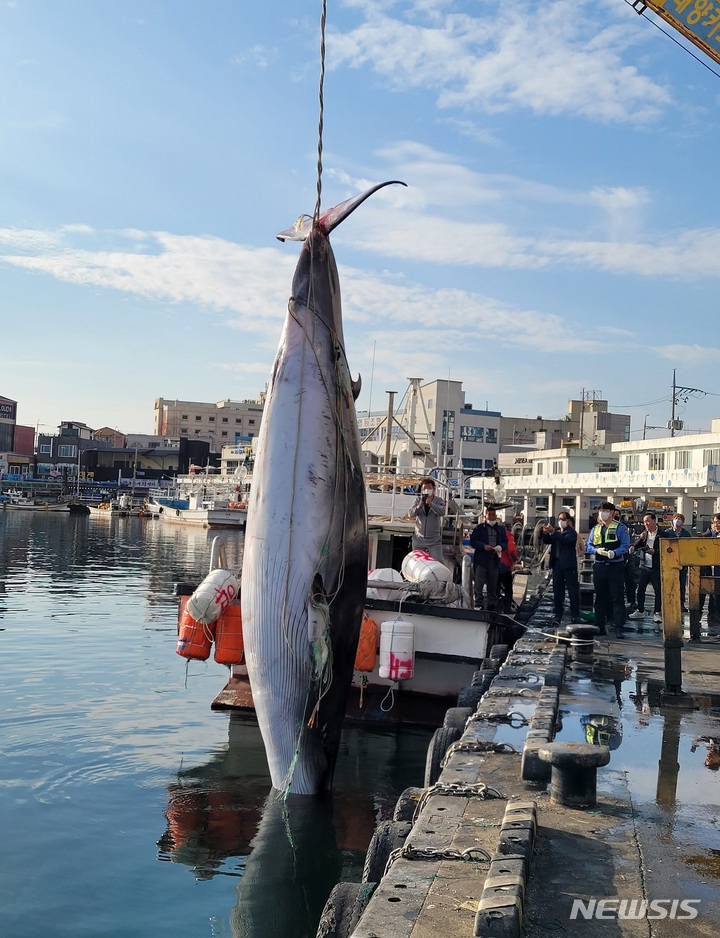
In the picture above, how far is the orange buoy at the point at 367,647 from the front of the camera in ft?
37.3

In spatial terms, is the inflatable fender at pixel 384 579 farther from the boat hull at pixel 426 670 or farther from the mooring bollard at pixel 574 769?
the mooring bollard at pixel 574 769

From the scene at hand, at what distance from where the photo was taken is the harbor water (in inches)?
277

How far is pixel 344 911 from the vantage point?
5.07 m

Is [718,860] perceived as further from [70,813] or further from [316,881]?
[70,813]

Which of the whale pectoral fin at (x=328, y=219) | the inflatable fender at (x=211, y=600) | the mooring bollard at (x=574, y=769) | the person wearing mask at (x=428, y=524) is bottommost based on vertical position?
the mooring bollard at (x=574, y=769)

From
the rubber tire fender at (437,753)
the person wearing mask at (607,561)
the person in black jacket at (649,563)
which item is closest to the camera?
the rubber tire fender at (437,753)

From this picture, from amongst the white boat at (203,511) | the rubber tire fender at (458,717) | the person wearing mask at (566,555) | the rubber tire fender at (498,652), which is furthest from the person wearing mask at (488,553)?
the white boat at (203,511)

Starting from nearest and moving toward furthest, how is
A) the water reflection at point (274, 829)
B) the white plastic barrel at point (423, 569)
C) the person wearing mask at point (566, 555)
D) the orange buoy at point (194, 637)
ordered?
the water reflection at point (274, 829) < the orange buoy at point (194, 637) < the white plastic barrel at point (423, 569) < the person wearing mask at point (566, 555)

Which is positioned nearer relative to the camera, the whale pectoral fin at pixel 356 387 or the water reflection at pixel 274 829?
the water reflection at pixel 274 829

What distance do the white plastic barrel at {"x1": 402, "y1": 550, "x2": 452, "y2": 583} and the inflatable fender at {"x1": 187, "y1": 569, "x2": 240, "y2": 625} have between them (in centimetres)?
317

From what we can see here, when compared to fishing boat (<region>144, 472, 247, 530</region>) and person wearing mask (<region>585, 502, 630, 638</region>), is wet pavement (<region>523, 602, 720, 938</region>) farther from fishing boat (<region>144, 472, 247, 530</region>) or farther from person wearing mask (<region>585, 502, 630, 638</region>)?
fishing boat (<region>144, 472, 247, 530</region>)

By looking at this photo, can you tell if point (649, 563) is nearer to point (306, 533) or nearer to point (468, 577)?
point (468, 577)

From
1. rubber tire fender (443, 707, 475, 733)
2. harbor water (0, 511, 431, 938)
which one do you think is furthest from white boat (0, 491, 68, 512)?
rubber tire fender (443, 707, 475, 733)

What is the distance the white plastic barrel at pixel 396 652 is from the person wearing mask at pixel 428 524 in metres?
2.13
